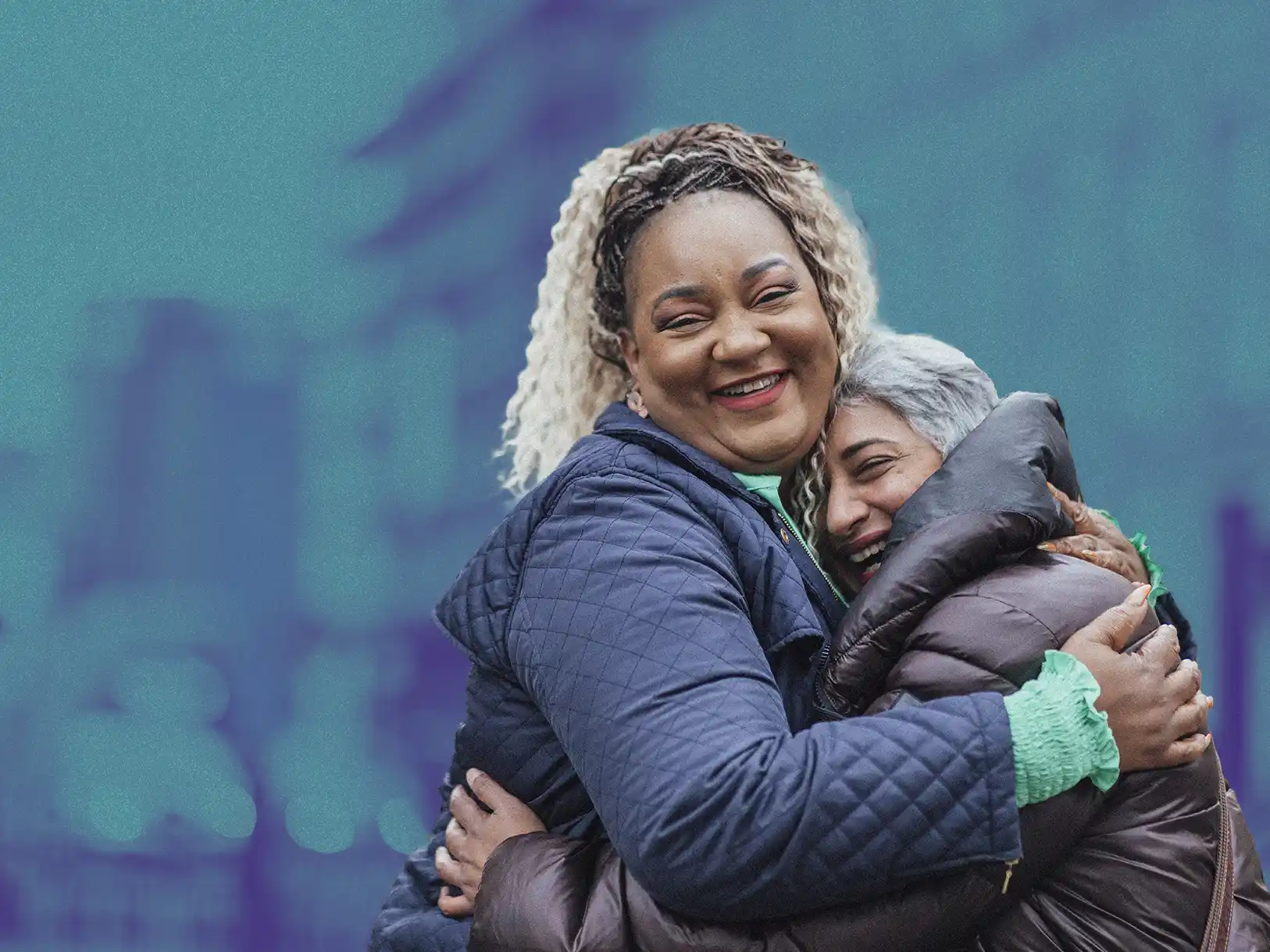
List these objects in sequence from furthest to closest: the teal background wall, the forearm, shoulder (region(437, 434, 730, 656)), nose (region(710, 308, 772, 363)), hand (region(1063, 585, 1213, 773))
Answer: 1. the teal background wall
2. nose (region(710, 308, 772, 363))
3. shoulder (region(437, 434, 730, 656))
4. hand (region(1063, 585, 1213, 773))
5. the forearm

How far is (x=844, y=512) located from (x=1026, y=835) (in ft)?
2.48

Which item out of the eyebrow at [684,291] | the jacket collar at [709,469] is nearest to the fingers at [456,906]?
the jacket collar at [709,469]

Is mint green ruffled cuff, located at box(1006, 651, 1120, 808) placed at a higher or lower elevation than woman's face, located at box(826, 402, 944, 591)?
lower

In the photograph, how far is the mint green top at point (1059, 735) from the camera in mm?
1767

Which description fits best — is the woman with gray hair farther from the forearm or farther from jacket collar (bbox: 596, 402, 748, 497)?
jacket collar (bbox: 596, 402, 748, 497)

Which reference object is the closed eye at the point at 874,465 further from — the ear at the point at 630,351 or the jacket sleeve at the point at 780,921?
the jacket sleeve at the point at 780,921

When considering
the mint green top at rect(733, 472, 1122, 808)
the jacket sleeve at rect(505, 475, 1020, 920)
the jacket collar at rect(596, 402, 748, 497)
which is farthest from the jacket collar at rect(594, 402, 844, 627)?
the mint green top at rect(733, 472, 1122, 808)

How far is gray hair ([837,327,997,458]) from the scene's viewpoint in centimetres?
242

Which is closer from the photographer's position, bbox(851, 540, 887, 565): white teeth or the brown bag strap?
the brown bag strap

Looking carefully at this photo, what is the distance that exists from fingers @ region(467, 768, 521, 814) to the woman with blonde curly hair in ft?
0.07

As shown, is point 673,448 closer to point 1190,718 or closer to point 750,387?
point 750,387

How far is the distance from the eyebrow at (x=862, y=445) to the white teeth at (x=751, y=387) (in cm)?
18

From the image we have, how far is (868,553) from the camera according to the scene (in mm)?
2457

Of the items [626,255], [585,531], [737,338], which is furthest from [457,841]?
[626,255]
